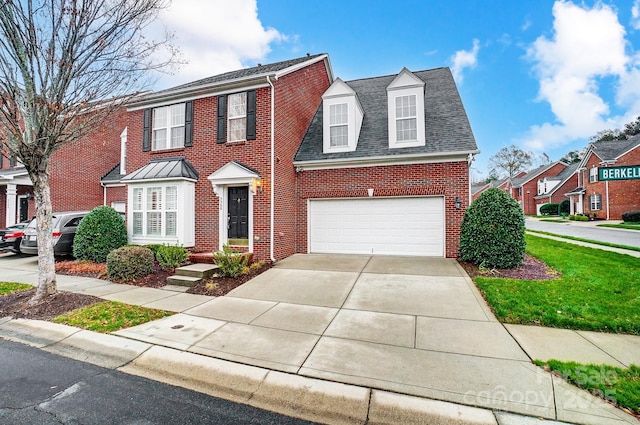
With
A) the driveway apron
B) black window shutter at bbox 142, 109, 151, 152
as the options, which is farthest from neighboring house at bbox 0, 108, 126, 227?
the driveway apron

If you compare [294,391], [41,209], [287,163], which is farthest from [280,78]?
[294,391]

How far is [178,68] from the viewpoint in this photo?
691 centimetres

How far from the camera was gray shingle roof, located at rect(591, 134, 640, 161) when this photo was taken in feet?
85.1

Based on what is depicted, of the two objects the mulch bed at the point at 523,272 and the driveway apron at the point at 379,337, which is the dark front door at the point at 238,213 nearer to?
the driveway apron at the point at 379,337

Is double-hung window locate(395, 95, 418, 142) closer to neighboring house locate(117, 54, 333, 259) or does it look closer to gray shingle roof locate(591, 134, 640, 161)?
neighboring house locate(117, 54, 333, 259)

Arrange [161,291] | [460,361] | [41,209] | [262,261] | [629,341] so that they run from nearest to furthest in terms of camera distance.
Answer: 1. [460,361]
2. [629,341]
3. [41,209]
4. [161,291]
5. [262,261]

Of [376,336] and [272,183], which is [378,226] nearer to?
[272,183]

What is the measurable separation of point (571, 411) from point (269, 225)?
7669 mm

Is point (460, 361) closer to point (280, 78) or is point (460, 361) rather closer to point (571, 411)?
point (571, 411)

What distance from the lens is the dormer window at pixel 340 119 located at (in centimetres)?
1059

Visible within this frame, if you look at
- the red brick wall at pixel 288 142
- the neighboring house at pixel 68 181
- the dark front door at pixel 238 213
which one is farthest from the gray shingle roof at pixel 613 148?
the neighboring house at pixel 68 181

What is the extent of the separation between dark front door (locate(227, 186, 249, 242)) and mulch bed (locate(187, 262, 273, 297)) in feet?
6.52

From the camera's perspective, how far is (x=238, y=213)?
9.73 m

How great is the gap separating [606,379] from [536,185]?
55.5m
